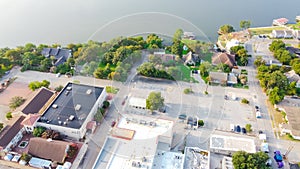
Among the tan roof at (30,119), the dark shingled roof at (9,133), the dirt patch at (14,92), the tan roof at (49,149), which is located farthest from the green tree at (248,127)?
the dirt patch at (14,92)

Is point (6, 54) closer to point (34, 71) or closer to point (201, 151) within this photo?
point (34, 71)

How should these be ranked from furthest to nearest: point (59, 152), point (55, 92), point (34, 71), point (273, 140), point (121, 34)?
point (121, 34)
point (34, 71)
point (55, 92)
point (273, 140)
point (59, 152)

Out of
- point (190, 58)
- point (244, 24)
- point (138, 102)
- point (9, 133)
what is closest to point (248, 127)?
point (138, 102)

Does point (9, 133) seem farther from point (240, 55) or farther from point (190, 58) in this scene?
point (240, 55)

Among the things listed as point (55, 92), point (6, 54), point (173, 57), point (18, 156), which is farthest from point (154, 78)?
point (6, 54)

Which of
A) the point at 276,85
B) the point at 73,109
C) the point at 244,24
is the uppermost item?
the point at 244,24

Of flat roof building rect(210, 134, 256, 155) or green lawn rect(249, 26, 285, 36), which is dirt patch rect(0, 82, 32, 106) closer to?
flat roof building rect(210, 134, 256, 155)
